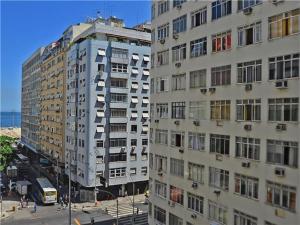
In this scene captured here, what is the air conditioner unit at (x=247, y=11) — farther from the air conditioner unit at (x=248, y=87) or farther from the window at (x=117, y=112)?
the window at (x=117, y=112)

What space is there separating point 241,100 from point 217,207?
307 inches

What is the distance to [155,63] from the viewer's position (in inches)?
1373

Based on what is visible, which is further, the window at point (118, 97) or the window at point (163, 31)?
the window at point (118, 97)

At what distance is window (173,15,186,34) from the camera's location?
30734 mm

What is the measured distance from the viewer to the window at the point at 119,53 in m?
59.6

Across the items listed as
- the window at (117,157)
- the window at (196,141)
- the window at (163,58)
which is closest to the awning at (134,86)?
the window at (117,157)

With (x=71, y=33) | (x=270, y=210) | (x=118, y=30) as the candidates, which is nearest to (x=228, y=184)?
(x=270, y=210)

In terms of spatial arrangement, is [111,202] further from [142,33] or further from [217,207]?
[217,207]

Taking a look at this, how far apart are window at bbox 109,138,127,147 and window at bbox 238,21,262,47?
3767cm

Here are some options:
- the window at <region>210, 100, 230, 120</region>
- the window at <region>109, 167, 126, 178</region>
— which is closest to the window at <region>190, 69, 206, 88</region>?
the window at <region>210, 100, 230, 120</region>

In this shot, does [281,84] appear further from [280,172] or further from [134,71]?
[134,71]

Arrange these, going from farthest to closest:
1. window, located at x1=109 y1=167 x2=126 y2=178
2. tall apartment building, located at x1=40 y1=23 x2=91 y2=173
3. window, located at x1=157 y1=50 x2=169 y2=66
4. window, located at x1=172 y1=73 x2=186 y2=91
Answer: tall apartment building, located at x1=40 y1=23 x2=91 y2=173 → window, located at x1=109 y1=167 x2=126 y2=178 → window, located at x1=157 y1=50 x2=169 y2=66 → window, located at x1=172 y1=73 x2=186 y2=91

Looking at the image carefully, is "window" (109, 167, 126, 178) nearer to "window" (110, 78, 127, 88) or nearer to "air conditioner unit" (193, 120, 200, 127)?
"window" (110, 78, 127, 88)

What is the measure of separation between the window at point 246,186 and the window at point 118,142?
36.2 metres
